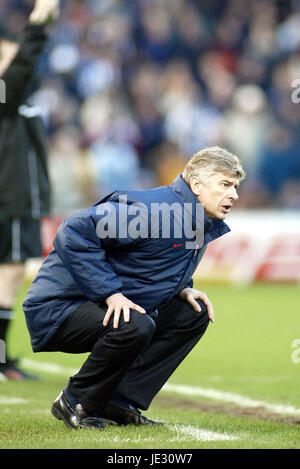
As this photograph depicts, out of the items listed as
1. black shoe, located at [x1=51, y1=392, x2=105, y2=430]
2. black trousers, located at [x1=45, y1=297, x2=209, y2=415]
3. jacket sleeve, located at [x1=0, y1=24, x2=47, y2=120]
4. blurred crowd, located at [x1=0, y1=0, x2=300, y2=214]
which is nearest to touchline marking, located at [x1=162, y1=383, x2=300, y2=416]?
black trousers, located at [x1=45, y1=297, x2=209, y2=415]

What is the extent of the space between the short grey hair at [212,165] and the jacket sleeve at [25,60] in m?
2.11

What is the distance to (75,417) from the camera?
4.36 m

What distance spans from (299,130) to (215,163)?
10.1 meters

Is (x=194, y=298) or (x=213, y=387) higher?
(x=194, y=298)

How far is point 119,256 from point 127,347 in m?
0.48

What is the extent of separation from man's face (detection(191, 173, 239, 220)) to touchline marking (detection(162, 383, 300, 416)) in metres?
1.37

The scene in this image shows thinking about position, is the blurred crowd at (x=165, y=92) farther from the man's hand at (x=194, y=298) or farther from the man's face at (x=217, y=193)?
the man's face at (x=217, y=193)

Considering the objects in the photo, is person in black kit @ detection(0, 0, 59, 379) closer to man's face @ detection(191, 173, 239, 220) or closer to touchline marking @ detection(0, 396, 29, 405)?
touchline marking @ detection(0, 396, 29, 405)

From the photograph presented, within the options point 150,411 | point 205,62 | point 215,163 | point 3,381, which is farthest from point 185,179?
point 205,62

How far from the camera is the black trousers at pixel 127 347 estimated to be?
166 inches

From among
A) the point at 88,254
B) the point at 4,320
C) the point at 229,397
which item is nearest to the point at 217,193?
the point at 88,254

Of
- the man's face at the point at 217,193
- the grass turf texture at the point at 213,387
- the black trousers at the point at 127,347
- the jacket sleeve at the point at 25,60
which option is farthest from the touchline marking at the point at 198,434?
the jacket sleeve at the point at 25,60

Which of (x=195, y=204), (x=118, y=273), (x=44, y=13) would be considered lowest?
(x=118, y=273)

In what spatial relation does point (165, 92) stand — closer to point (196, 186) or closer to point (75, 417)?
point (196, 186)
